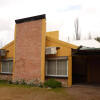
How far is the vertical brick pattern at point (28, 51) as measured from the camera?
37.1 feet

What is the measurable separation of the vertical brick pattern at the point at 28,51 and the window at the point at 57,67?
0.83 m

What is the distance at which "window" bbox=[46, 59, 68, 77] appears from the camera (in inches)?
420

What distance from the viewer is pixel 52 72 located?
11.2 m

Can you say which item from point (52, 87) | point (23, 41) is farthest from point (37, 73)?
point (23, 41)

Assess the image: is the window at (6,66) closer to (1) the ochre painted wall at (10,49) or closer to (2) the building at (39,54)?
(1) the ochre painted wall at (10,49)

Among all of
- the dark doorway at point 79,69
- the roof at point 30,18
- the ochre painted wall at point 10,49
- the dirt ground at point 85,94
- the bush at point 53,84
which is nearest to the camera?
the dirt ground at point 85,94

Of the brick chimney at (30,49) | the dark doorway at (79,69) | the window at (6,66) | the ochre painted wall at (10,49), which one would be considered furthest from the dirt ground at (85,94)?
the ochre painted wall at (10,49)

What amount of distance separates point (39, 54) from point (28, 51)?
1.15 m

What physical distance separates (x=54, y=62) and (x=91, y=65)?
379 centimetres

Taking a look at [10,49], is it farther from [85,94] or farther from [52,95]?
[85,94]

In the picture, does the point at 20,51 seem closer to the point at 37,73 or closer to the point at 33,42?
the point at 33,42

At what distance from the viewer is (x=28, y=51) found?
11789 millimetres

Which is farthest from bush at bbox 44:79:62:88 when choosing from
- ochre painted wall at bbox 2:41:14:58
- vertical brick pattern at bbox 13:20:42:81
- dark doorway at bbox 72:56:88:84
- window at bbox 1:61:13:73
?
ochre painted wall at bbox 2:41:14:58

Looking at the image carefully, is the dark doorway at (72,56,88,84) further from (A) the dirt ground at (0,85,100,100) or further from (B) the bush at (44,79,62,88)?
(A) the dirt ground at (0,85,100,100)
